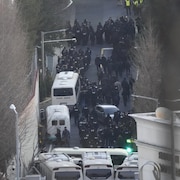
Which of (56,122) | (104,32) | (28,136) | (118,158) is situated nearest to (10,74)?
(28,136)

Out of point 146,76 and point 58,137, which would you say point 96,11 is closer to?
point 58,137

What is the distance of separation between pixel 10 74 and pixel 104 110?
27.8 ft

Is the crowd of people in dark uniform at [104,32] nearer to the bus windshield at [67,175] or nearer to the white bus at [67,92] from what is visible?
the white bus at [67,92]

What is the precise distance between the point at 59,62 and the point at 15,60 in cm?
1538

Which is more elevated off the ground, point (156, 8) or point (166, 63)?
point (156, 8)

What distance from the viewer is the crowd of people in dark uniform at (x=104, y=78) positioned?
25594 millimetres

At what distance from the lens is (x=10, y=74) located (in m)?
21.7

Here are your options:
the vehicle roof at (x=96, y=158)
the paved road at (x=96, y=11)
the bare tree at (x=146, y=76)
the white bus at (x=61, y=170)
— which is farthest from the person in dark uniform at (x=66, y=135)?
the paved road at (x=96, y=11)

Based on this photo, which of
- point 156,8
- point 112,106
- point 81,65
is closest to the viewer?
point 156,8

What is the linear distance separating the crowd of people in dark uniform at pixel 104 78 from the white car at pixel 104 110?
0.27 metres

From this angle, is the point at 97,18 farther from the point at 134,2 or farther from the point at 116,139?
the point at 116,139

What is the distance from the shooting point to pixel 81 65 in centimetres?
3759

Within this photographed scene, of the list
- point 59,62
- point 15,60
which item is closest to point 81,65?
point 59,62

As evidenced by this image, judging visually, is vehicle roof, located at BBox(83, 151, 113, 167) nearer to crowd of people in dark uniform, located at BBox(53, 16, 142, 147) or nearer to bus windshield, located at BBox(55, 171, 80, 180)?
bus windshield, located at BBox(55, 171, 80, 180)
